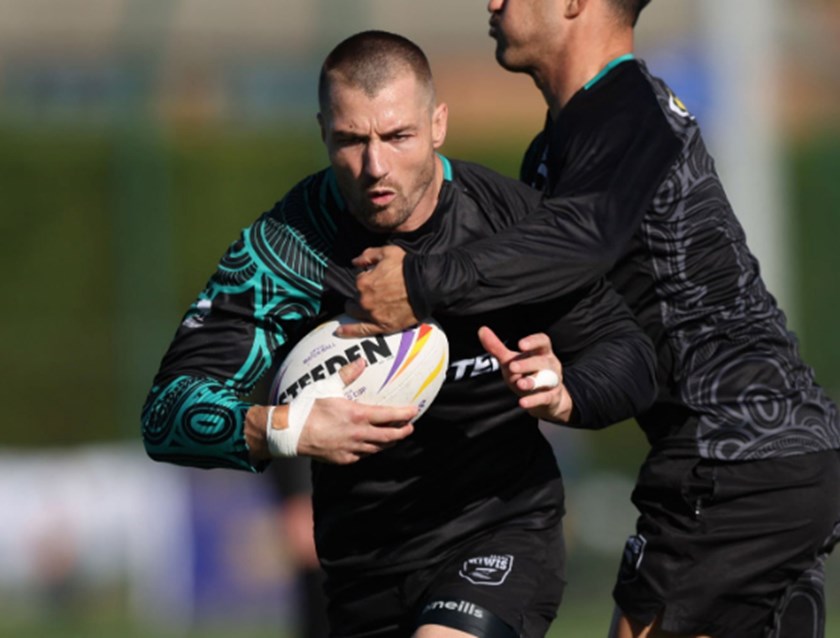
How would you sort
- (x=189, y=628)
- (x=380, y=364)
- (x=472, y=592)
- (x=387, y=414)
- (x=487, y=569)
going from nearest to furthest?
(x=387, y=414) → (x=380, y=364) → (x=472, y=592) → (x=487, y=569) → (x=189, y=628)

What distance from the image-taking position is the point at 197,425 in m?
4.40

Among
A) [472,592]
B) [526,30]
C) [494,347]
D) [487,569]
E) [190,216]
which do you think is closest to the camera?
[494,347]

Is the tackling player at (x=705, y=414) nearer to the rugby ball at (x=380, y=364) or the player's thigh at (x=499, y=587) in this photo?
the player's thigh at (x=499, y=587)

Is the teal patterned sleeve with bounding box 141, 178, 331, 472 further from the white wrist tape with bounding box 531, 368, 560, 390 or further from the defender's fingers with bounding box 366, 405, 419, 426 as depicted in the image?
the white wrist tape with bounding box 531, 368, 560, 390

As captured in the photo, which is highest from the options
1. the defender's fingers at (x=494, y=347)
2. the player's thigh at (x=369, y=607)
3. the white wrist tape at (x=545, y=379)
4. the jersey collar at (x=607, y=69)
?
the jersey collar at (x=607, y=69)

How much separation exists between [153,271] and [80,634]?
15.0ft

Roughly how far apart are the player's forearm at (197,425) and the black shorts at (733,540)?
1351 millimetres

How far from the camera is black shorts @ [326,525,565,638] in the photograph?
4.54m

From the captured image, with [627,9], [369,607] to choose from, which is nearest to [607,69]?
[627,9]

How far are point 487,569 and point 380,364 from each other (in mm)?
754

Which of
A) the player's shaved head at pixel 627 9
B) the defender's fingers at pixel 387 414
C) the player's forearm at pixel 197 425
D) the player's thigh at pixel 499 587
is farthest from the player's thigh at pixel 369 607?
the player's shaved head at pixel 627 9

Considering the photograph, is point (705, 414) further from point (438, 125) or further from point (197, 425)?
point (197, 425)

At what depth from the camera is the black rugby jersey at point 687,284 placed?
4734mm

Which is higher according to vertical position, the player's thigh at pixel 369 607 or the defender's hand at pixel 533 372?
the defender's hand at pixel 533 372
